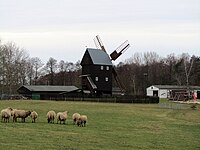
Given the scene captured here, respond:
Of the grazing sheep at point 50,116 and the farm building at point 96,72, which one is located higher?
the farm building at point 96,72

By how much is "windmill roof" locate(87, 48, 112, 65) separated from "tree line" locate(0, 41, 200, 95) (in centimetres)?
2119

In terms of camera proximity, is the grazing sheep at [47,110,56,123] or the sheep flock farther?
the grazing sheep at [47,110,56,123]

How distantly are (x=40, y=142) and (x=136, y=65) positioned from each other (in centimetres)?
12439

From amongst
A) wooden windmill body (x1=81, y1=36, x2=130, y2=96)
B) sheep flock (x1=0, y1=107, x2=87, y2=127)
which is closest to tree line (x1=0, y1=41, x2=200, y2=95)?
wooden windmill body (x1=81, y1=36, x2=130, y2=96)

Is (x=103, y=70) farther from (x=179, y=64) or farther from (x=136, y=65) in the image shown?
(x=136, y=65)

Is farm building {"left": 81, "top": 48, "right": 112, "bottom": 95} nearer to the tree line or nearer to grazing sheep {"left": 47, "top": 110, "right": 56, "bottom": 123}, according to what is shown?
the tree line

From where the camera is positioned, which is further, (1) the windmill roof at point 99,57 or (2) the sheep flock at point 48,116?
(1) the windmill roof at point 99,57

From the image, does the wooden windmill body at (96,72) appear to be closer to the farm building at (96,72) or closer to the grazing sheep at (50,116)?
the farm building at (96,72)

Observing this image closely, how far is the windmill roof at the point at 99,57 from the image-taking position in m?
80.6

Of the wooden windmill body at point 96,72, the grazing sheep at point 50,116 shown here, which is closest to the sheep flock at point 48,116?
the grazing sheep at point 50,116

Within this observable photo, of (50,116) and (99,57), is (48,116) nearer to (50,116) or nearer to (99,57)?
(50,116)

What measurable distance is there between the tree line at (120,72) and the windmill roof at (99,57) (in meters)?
21.2

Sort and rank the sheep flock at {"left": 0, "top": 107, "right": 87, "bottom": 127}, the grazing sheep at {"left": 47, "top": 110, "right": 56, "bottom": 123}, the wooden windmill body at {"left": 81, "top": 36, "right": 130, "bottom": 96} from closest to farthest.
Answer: the sheep flock at {"left": 0, "top": 107, "right": 87, "bottom": 127}, the grazing sheep at {"left": 47, "top": 110, "right": 56, "bottom": 123}, the wooden windmill body at {"left": 81, "top": 36, "right": 130, "bottom": 96}

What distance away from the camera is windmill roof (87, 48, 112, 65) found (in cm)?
8056
